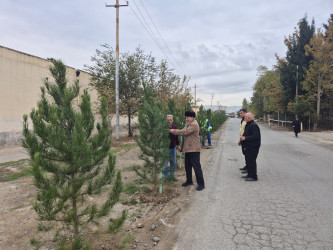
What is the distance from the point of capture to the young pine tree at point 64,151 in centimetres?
240

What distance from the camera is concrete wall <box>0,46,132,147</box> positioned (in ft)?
38.6

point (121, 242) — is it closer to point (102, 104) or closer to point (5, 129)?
point (102, 104)

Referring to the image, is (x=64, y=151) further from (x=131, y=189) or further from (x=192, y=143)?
(x=192, y=143)

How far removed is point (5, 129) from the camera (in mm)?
11984

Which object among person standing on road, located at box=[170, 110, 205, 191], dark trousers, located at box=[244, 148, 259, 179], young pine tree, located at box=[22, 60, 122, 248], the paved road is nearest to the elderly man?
dark trousers, located at box=[244, 148, 259, 179]

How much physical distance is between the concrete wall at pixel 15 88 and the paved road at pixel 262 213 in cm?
850

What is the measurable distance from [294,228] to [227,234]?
1.01m

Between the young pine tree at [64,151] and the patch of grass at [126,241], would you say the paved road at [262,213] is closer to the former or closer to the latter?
the patch of grass at [126,241]

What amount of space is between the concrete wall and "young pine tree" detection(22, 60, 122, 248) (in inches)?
351

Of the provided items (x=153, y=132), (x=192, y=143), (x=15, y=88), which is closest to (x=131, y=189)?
(x=153, y=132)

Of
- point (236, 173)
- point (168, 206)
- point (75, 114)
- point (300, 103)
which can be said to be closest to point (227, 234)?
point (168, 206)

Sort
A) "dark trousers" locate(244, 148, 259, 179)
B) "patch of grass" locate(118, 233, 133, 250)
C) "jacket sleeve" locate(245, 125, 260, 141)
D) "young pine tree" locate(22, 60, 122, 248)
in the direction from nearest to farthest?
1. "young pine tree" locate(22, 60, 122, 248)
2. "patch of grass" locate(118, 233, 133, 250)
3. "jacket sleeve" locate(245, 125, 260, 141)
4. "dark trousers" locate(244, 148, 259, 179)

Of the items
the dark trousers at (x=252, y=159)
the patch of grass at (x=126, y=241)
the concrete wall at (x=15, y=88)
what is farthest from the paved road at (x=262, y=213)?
the concrete wall at (x=15, y=88)

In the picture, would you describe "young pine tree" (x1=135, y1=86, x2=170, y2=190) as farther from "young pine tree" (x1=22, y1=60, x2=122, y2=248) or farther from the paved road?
"young pine tree" (x1=22, y1=60, x2=122, y2=248)
